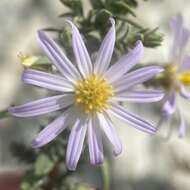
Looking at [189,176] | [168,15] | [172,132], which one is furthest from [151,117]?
[168,15]

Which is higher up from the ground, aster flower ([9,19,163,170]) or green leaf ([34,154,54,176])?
aster flower ([9,19,163,170])

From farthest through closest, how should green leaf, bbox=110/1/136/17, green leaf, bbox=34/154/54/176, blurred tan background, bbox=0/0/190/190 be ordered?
blurred tan background, bbox=0/0/190/190 → green leaf, bbox=34/154/54/176 → green leaf, bbox=110/1/136/17

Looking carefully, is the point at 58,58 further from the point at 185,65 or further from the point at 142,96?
the point at 185,65

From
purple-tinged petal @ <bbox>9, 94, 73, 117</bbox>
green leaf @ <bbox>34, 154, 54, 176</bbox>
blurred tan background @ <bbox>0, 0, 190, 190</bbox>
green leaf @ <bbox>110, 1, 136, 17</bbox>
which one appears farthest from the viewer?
blurred tan background @ <bbox>0, 0, 190, 190</bbox>

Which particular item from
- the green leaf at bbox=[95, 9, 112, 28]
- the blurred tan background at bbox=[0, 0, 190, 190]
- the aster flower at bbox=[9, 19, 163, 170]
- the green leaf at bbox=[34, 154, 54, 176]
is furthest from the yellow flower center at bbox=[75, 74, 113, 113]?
the blurred tan background at bbox=[0, 0, 190, 190]

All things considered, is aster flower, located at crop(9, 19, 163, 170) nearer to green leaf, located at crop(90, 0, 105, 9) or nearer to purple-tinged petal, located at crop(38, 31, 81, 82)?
purple-tinged petal, located at crop(38, 31, 81, 82)

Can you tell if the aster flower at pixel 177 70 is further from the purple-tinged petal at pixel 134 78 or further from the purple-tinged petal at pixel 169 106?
the purple-tinged petal at pixel 134 78

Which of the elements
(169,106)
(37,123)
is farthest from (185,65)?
(37,123)
